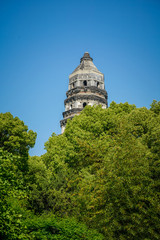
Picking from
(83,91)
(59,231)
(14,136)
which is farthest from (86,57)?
(59,231)

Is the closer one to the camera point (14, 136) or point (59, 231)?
point (59, 231)

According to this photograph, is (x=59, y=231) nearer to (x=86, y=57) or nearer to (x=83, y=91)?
(x=83, y=91)

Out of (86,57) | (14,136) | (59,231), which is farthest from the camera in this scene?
(86,57)

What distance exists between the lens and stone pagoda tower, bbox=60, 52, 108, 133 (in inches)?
1506

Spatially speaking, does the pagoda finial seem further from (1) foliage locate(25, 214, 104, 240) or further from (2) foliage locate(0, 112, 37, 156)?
(1) foliage locate(25, 214, 104, 240)

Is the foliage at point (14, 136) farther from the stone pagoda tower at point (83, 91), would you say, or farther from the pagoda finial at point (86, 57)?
the pagoda finial at point (86, 57)

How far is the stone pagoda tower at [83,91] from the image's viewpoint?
3825 centimetres

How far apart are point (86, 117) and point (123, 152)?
13553 mm

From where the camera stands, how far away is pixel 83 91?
1558 inches

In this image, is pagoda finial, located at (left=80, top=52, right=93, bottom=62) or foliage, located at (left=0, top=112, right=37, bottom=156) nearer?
foliage, located at (left=0, top=112, right=37, bottom=156)

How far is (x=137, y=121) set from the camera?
67.7 feet

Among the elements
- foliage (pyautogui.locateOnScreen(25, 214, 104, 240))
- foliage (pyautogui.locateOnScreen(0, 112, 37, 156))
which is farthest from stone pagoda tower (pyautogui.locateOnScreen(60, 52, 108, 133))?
foliage (pyautogui.locateOnScreen(25, 214, 104, 240))

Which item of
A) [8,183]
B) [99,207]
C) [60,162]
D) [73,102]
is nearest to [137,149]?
[99,207]

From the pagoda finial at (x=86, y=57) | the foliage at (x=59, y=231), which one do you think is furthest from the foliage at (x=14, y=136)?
the pagoda finial at (x=86, y=57)
